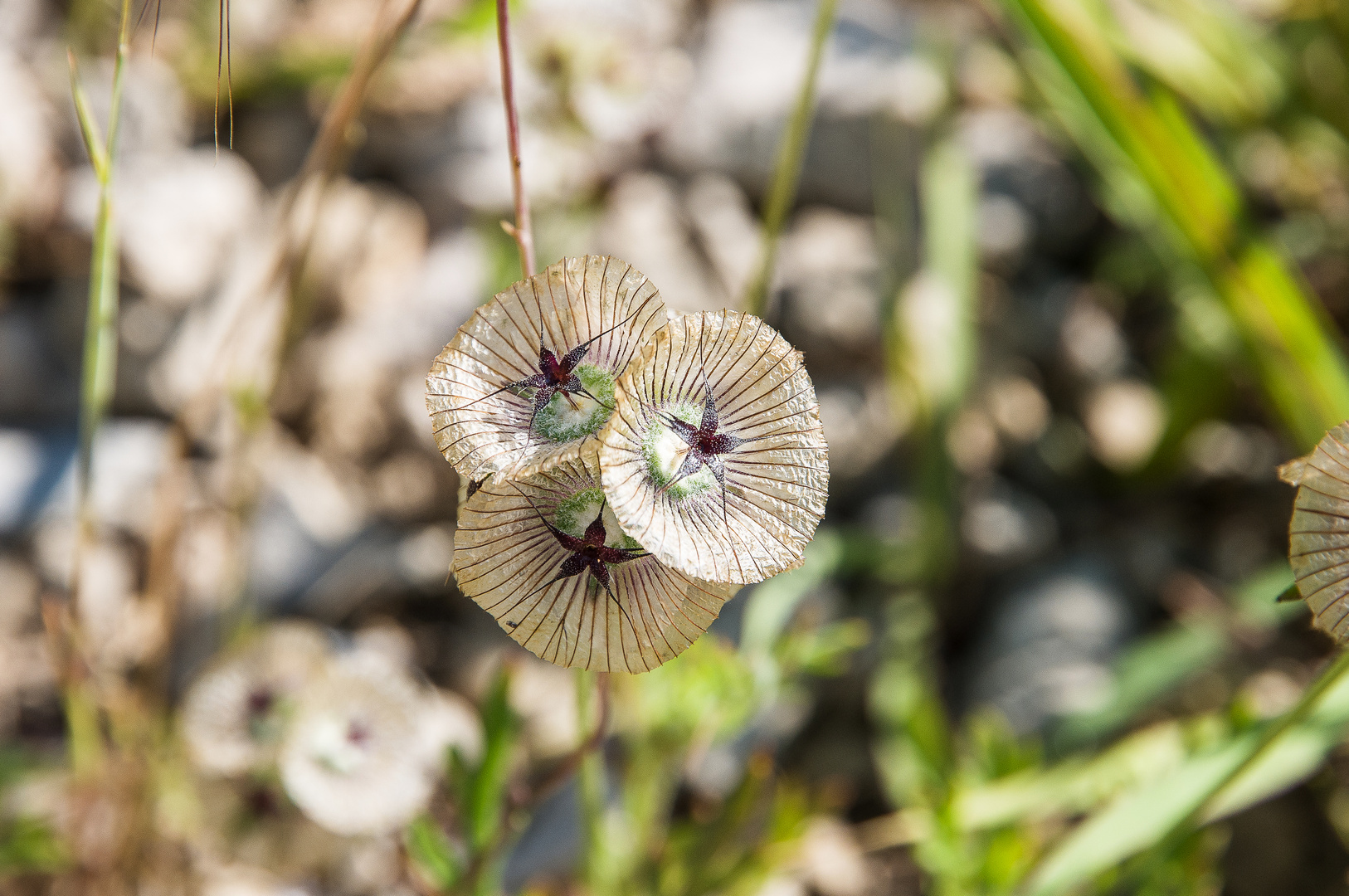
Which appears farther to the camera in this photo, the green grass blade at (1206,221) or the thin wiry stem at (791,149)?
the green grass blade at (1206,221)

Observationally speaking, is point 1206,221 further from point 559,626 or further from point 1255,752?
point 559,626

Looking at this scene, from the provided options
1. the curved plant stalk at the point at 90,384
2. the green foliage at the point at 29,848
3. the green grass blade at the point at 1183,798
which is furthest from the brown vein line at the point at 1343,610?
the green foliage at the point at 29,848

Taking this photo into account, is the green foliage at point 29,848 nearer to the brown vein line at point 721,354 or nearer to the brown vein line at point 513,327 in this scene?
the brown vein line at point 513,327

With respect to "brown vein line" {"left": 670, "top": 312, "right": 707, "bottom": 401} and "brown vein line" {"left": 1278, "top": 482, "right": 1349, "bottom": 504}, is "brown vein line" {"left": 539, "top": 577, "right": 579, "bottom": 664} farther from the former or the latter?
"brown vein line" {"left": 1278, "top": 482, "right": 1349, "bottom": 504}

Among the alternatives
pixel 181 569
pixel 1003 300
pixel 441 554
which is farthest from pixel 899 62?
pixel 181 569

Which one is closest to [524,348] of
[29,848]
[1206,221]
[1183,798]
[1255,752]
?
[1255,752]

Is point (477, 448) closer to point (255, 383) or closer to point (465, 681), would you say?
point (255, 383)
